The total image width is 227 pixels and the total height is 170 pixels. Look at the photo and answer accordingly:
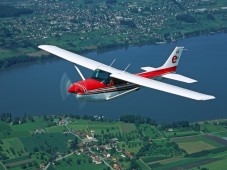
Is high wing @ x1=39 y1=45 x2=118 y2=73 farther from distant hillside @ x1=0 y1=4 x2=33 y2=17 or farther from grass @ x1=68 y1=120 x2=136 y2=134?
distant hillside @ x1=0 y1=4 x2=33 y2=17

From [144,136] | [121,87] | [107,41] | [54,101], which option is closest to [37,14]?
[107,41]

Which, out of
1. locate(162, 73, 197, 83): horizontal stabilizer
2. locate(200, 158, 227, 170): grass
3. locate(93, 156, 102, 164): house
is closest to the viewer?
locate(162, 73, 197, 83): horizontal stabilizer

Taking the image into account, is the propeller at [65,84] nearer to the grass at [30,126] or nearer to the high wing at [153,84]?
the high wing at [153,84]

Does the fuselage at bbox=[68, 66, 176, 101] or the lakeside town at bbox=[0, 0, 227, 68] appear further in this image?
the lakeside town at bbox=[0, 0, 227, 68]

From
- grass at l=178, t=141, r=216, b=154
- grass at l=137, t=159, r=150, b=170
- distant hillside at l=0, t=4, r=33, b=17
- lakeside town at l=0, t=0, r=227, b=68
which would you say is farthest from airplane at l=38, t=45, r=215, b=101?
distant hillside at l=0, t=4, r=33, b=17

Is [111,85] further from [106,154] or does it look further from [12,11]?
[12,11]

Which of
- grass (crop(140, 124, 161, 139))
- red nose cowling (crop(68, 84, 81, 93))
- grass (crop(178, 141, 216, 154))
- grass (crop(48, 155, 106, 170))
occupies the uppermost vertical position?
red nose cowling (crop(68, 84, 81, 93))
